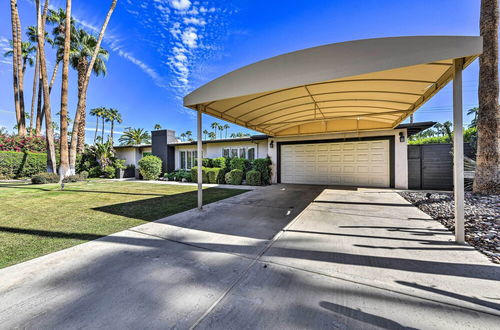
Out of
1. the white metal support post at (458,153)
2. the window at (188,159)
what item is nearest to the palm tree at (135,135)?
the window at (188,159)

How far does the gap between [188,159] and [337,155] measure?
1017 cm

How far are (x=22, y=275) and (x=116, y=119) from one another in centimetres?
4457

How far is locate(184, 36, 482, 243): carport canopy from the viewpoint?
110 inches

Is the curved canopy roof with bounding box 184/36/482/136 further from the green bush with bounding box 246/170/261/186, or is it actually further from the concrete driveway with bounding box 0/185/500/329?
the green bush with bounding box 246/170/261/186

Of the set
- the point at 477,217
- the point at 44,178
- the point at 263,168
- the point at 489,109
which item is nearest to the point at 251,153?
the point at 263,168

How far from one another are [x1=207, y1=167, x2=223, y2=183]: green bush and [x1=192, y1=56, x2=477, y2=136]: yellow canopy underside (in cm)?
418

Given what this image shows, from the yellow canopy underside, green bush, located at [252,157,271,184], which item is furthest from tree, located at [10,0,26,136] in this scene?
green bush, located at [252,157,271,184]

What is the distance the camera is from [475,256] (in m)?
2.60

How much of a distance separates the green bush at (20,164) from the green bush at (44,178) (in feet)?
14.8

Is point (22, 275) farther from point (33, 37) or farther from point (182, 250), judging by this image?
point (33, 37)

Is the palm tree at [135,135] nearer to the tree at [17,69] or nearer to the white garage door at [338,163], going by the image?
the tree at [17,69]

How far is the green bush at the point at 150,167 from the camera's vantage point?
1394 centimetres

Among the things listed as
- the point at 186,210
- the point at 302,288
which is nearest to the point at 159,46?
the point at 186,210

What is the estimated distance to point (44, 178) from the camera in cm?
1136
